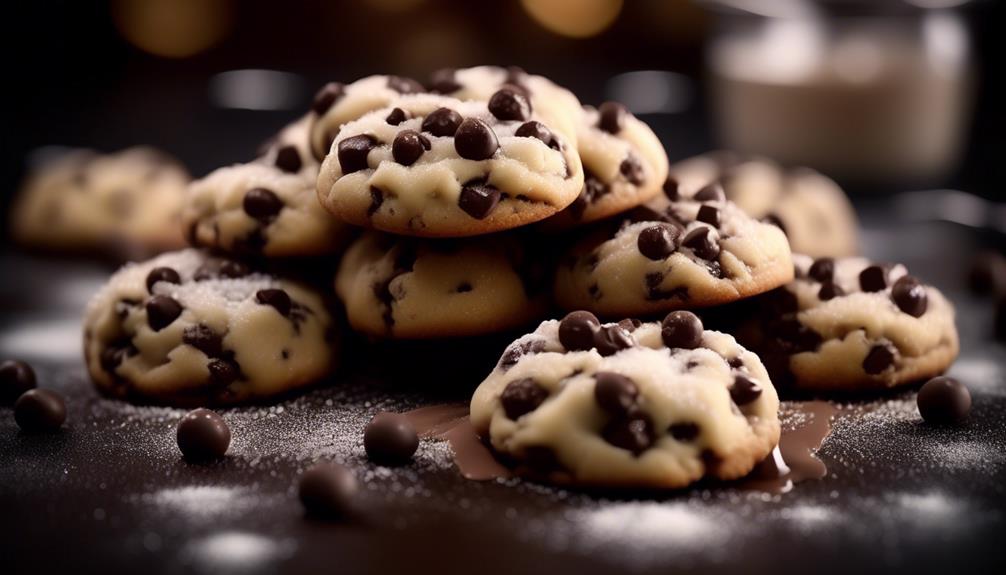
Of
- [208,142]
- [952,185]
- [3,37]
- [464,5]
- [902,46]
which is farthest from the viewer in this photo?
[464,5]

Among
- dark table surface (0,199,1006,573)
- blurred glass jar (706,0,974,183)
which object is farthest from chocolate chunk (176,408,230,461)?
blurred glass jar (706,0,974,183)

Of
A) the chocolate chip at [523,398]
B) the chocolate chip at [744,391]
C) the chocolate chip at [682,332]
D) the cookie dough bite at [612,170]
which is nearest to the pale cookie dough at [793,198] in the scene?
the cookie dough bite at [612,170]

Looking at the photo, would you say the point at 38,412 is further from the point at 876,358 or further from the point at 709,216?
the point at 876,358

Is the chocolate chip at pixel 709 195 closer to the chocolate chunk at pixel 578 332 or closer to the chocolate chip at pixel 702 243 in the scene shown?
the chocolate chip at pixel 702 243

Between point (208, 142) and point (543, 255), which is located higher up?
point (543, 255)

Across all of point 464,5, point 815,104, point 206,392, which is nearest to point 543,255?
point 206,392

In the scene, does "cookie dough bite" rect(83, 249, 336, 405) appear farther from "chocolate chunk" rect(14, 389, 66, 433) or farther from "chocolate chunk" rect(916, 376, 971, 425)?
"chocolate chunk" rect(916, 376, 971, 425)

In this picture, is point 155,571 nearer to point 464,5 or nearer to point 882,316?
point 882,316
